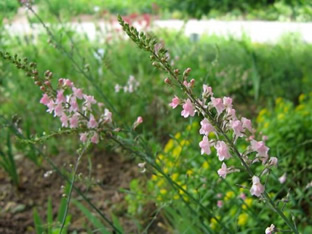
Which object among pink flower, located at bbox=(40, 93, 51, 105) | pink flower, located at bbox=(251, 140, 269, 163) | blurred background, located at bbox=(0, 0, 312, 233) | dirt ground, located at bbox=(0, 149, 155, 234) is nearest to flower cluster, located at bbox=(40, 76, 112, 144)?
pink flower, located at bbox=(40, 93, 51, 105)

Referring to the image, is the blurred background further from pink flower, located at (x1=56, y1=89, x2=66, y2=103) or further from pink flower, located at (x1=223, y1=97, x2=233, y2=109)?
pink flower, located at (x1=223, y1=97, x2=233, y2=109)

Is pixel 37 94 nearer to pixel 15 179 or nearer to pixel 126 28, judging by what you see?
pixel 15 179

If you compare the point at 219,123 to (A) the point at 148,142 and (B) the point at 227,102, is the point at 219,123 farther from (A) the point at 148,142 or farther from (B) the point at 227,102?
(A) the point at 148,142

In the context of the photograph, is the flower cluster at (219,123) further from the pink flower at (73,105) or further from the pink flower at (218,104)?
the pink flower at (73,105)

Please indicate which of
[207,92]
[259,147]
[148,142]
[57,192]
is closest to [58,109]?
[207,92]

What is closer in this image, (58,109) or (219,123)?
(219,123)

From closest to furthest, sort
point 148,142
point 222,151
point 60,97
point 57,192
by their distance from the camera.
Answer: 1. point 222,151
2. point 60,97
3. point 148,142
4. point 57,192

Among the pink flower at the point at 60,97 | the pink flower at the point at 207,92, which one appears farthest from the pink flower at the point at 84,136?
the pink flower at the point at 207,92

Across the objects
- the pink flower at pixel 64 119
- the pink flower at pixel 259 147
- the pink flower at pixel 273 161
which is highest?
the pink flower at pixel 64 119
